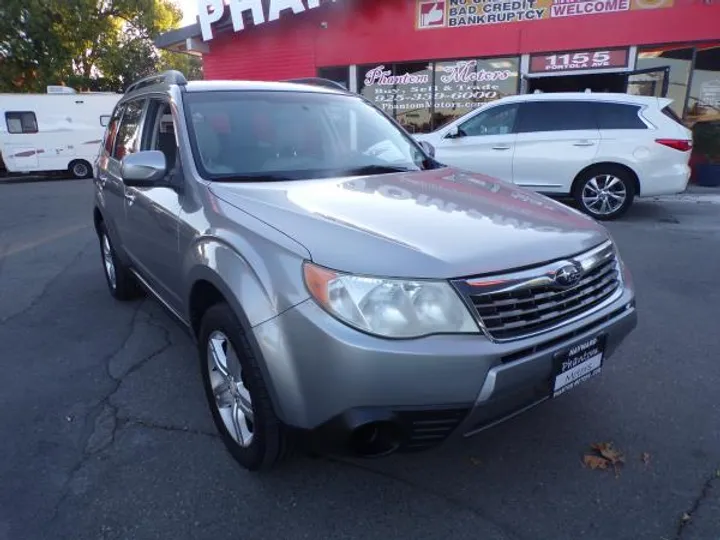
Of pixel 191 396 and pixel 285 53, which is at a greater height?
pixel 285 53

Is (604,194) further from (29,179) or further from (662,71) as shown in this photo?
(29,179)

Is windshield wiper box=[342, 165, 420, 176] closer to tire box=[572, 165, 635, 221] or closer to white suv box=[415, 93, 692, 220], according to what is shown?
white suv box=[415, 93, 692, 220]

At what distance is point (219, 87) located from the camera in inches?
126

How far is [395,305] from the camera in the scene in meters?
1.82

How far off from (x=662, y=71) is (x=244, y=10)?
10.2 metres

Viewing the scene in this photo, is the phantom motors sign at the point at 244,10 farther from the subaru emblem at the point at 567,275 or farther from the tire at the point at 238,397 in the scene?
the subaru emblem at the point at 567,275

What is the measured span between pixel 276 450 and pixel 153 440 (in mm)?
874

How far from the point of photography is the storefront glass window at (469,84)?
493 inches

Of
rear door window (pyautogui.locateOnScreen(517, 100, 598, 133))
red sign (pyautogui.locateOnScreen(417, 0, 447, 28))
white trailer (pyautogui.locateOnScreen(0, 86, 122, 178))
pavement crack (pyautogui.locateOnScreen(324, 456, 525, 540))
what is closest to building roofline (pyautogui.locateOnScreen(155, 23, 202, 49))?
white trailer (pyautogui.locateOnScreen(0, 86, 122, 178))

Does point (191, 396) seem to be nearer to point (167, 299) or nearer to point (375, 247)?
point (167, 299)

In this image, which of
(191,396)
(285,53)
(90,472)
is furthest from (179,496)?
(285,53)

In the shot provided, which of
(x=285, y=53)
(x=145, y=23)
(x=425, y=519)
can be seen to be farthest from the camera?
(x=145, y=23)

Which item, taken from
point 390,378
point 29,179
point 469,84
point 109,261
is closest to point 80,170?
point 29,179

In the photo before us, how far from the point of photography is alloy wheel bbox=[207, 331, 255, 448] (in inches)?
90.4
